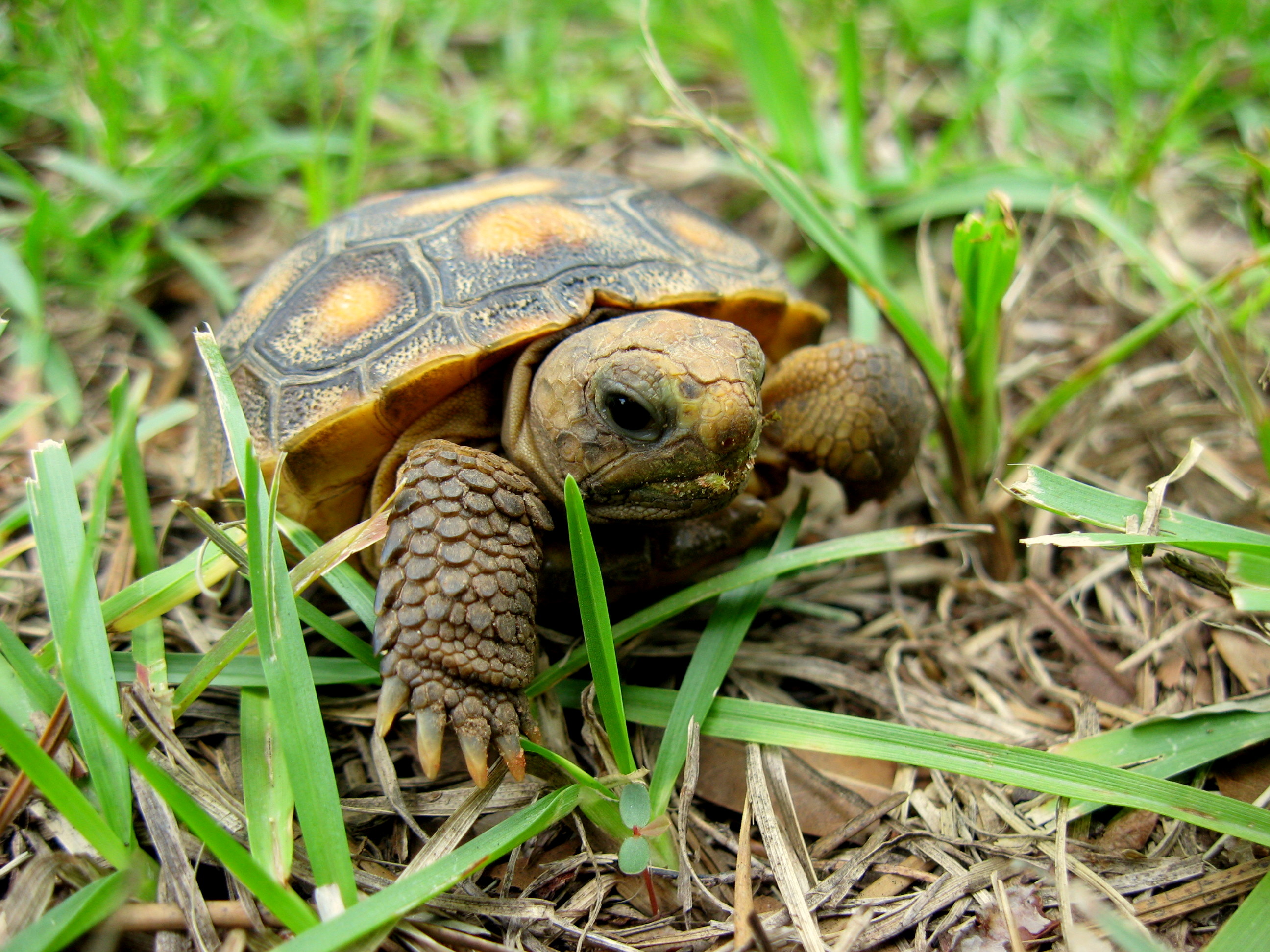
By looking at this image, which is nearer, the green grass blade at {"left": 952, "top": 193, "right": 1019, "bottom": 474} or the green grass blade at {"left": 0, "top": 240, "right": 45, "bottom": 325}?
the green grass blade at {"left": 952, "top": 193, "right": 1019, "bottom": 474}

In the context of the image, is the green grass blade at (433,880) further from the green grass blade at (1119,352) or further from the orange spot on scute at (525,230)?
the green grass blade at (1119,352)

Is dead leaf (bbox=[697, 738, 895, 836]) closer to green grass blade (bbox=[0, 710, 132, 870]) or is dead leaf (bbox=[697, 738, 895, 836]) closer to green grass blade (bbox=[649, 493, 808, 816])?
green grass blade (bbox=[649, 493, 808, 816])

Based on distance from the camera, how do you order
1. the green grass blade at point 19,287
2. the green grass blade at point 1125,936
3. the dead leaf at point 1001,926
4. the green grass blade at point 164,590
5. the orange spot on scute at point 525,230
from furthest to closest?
1. the green grass blade at point 19,287
2. the orange spot on scute at point 525,230
3. the green grass blade at point 164,590
4. the dead leaf at point 1001,926
5. the green grass blade at point 1125,936

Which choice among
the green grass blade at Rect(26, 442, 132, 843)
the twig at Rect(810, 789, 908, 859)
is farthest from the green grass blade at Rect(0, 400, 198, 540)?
the twig at Rect(810, 789, 908, 859)

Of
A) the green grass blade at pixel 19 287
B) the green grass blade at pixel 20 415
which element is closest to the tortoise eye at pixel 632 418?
the green grass blade at pixel 20 415

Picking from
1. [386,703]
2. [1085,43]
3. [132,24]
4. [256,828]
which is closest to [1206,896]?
[386,703]

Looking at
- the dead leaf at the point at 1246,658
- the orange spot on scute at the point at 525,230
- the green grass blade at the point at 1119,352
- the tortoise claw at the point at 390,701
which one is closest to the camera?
the tortoise claw at the point at 390,701
